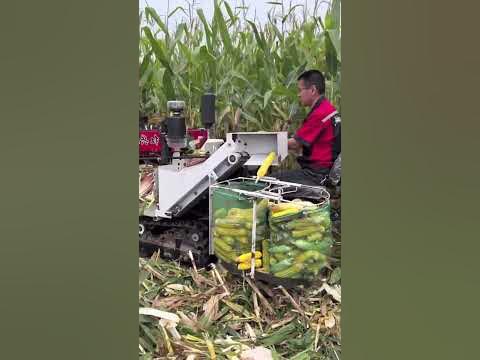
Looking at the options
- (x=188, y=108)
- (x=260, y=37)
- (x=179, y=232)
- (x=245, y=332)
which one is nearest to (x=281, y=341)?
(x=245, y=332)

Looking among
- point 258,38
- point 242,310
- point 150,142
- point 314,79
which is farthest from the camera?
point 258,38

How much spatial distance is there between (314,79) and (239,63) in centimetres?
29

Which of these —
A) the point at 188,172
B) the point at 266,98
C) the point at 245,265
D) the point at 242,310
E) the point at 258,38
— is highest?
the point at 258,38

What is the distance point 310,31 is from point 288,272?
2.92ft

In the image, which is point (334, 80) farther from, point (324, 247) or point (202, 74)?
point (324, 247)

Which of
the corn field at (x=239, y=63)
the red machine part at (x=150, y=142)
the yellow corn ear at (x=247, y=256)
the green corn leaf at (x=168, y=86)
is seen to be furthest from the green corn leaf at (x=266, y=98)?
the yellow corn ear at (x=247, y=256)

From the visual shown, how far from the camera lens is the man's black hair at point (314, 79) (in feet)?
6.82

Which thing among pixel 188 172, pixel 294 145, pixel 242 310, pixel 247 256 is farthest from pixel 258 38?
pixel 242 310

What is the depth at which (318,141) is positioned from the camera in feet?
6.56

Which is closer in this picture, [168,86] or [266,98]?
[168,86]

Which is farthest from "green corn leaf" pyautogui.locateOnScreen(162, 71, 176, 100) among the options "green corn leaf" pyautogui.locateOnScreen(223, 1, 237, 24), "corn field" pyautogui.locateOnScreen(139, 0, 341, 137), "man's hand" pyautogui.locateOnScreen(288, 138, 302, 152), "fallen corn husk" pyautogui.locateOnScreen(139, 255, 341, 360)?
"fallen corn husk" pyautogui.locateOnScreen(139, 255, 341, 360)

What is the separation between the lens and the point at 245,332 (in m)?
1.96

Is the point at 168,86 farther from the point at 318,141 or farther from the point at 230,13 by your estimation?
the point at 318,141

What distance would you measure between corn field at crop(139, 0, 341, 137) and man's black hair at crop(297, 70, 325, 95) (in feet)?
0.09
